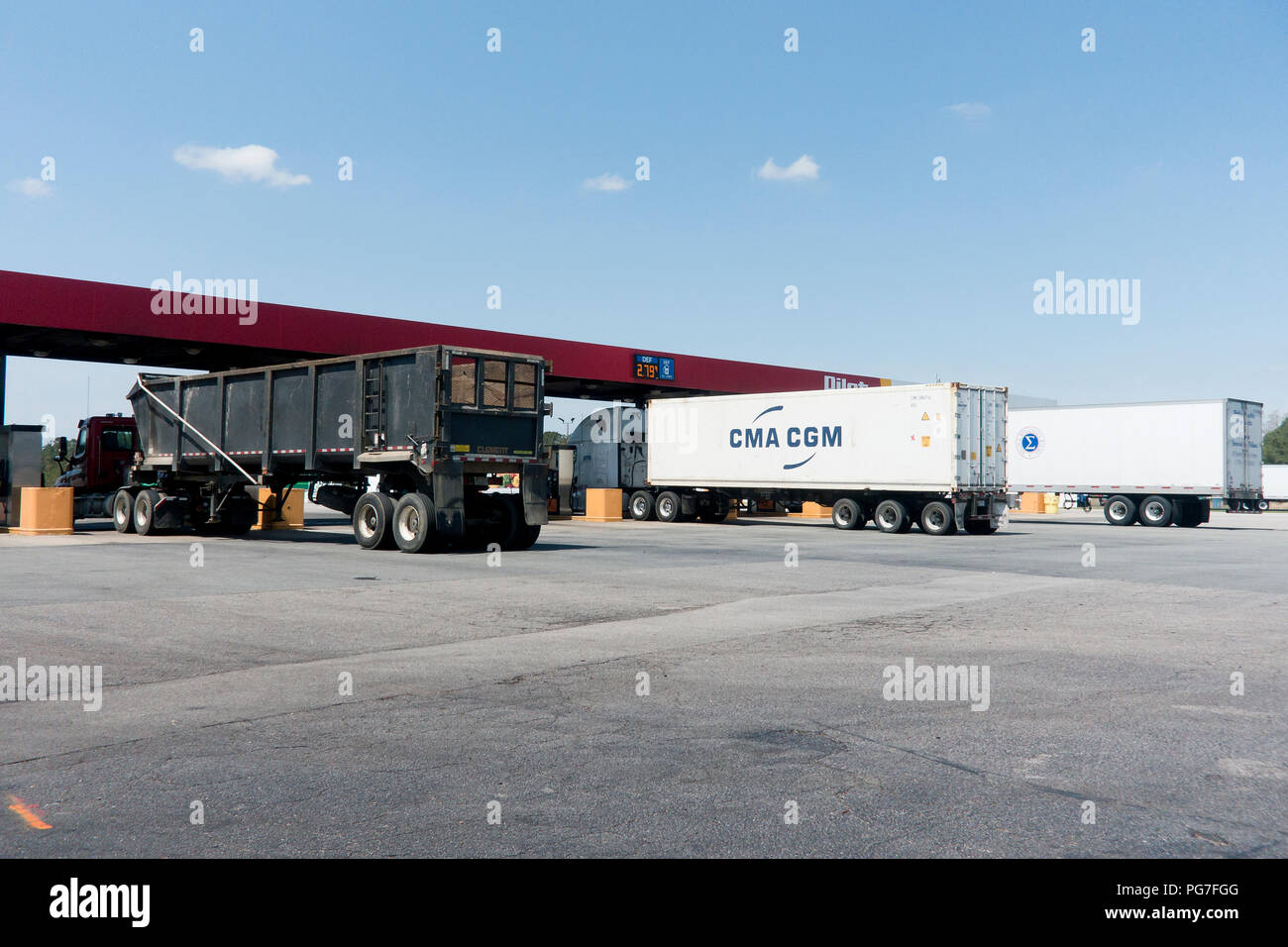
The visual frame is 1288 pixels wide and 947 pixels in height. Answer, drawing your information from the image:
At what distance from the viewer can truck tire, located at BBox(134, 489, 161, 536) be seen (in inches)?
923

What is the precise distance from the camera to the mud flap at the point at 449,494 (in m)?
18.1

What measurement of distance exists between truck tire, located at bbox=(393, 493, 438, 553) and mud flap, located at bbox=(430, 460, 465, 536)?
173mm

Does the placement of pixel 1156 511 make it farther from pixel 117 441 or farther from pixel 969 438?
pixel 117 441

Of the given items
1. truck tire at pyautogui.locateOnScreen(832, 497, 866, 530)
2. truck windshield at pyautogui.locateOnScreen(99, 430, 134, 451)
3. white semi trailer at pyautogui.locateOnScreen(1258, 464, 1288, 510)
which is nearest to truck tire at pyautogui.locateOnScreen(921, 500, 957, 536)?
truck tire at pyautogui.locateOnScreen(832, 497, 866, 530)

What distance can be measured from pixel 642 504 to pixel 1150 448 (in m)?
16.9

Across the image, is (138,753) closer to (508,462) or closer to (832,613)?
(832,613)

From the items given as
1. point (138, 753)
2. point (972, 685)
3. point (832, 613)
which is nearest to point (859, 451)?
point (832, 613)

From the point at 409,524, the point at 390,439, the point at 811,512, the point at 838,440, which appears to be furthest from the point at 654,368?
the point at 409,524

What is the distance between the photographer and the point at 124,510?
80.6 ft

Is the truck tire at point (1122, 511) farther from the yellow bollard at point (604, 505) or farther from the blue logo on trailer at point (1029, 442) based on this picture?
the yellow bollard at point (604, 505)

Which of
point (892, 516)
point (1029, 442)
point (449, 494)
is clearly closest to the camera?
point (449, 494)

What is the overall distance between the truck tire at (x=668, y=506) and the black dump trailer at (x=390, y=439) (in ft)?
43.9

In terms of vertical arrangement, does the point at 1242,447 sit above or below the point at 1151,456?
above
